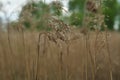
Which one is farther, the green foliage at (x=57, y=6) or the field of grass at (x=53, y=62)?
the field of grass at (x=53, y=62)

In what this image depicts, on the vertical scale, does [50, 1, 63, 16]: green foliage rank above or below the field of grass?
above

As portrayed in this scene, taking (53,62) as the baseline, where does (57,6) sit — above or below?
above

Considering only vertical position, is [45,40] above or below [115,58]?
above

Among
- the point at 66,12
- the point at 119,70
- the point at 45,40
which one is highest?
the point at 66,12

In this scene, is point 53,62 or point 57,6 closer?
point 57,6

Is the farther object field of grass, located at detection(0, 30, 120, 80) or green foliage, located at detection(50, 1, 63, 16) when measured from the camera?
field of grass, located at detection(0, 30, 120, 80)

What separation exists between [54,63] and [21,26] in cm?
93

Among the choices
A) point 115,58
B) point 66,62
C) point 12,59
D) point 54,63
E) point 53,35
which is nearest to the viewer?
point 53,35

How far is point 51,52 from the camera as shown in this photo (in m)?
3.61

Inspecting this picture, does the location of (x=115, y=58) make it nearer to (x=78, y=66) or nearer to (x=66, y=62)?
(x=78, y=66)

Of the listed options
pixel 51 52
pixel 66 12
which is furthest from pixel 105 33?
pixel 51 52

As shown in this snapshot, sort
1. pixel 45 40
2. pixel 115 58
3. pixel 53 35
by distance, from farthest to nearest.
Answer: pixel 115 58, pixel 45 40, pixel 53 35

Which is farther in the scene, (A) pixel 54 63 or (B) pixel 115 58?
(B) pixel 115 58

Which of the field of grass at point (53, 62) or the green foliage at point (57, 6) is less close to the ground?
the green foliage at point (57, 6)
